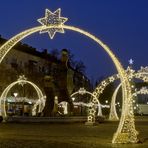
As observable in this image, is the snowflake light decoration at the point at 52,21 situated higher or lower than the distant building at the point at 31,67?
lower

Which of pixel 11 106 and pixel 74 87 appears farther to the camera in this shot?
pixel 74 87

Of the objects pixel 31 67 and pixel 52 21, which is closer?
pixel 52 21

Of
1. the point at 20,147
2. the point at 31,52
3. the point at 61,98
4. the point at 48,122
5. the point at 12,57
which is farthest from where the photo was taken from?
the point at 31,52

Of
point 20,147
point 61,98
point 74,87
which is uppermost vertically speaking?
point 74,87

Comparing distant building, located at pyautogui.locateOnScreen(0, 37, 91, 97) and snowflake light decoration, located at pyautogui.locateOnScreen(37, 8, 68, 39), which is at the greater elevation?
distant building, located at pyautogui.locateOnScreen(0, 37, 91, 97)

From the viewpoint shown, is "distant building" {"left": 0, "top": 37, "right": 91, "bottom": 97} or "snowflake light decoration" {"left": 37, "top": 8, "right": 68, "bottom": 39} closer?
"snowflake light decoration" {"left": 37, "top": 8, "right": 68, "bottom": 39}

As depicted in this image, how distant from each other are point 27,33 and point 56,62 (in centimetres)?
8740

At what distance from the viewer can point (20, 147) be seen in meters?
22.0

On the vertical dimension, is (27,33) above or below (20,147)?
above

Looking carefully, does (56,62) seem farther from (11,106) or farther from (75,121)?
(75,121)

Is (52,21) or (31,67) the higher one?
(31,67)

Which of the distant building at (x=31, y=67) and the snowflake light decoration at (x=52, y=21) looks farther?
the distant building at (x=31, y=67)

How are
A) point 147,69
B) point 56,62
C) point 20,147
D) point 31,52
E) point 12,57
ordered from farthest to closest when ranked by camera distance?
point 56,62 → point 31,52 → point 12,57 → point 147,69 → point 20,147

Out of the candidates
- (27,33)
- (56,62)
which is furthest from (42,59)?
(27,33)
